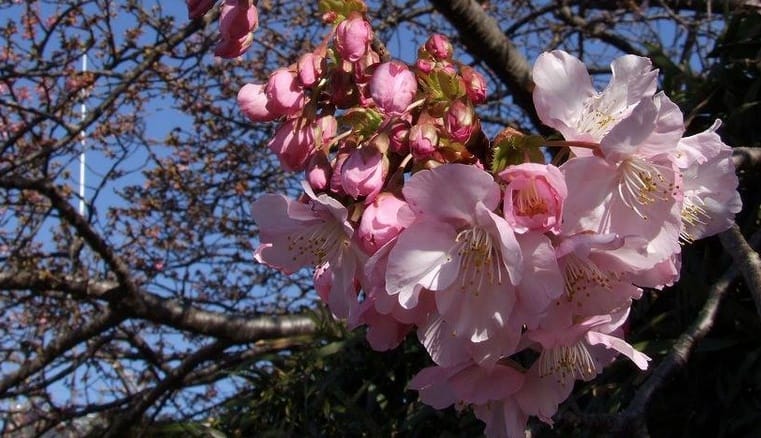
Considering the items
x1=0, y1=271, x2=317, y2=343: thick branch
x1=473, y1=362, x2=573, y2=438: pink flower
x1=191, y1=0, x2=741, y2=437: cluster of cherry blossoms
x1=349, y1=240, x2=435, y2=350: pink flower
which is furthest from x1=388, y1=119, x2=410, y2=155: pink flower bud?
x1=0, y1=271, x2=317, y2=343: thick branch

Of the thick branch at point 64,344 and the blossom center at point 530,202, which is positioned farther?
the thick branch at point 64,344

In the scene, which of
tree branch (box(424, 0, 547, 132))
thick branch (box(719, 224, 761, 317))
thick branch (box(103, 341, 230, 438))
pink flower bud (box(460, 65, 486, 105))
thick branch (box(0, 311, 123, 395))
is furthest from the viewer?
thick branch (box(0, 311, 123, 395))

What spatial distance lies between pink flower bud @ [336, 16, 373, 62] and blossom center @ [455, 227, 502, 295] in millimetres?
230

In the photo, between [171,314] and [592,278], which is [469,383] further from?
[171,314]

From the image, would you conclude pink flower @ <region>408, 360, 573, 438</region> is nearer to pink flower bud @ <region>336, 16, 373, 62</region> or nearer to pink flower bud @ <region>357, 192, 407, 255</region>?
pink flower bud @ <region>357, 192, 407, 255</region>

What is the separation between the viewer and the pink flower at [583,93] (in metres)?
0.91

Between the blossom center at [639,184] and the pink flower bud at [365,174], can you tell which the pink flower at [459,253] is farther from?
the blossom center at [639,184]

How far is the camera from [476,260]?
0.85 metres

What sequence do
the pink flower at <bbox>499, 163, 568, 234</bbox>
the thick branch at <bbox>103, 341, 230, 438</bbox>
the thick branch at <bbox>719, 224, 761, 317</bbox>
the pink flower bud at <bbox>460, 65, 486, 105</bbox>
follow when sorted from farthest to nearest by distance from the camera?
the thick branch at <bbox>103, 341, 230, 438</bbox>
the thick branch at <bbox>719, 224, 761, 317</bbox>
the pink flower bud at <bbox>460, 65, 486, 105</bbox>
the pink flower at <bbox>499, 163, 568, 234</bbox>

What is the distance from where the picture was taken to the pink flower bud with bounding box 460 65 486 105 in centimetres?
87

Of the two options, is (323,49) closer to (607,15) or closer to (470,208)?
(470,208)

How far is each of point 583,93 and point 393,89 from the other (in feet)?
0.77

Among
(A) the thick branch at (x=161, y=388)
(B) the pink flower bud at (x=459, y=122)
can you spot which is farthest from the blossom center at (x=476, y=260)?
(A) the thick branch at (x=161, y=388)

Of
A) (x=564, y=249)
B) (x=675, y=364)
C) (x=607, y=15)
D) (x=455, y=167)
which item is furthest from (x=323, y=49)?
(x=607, y=15)
